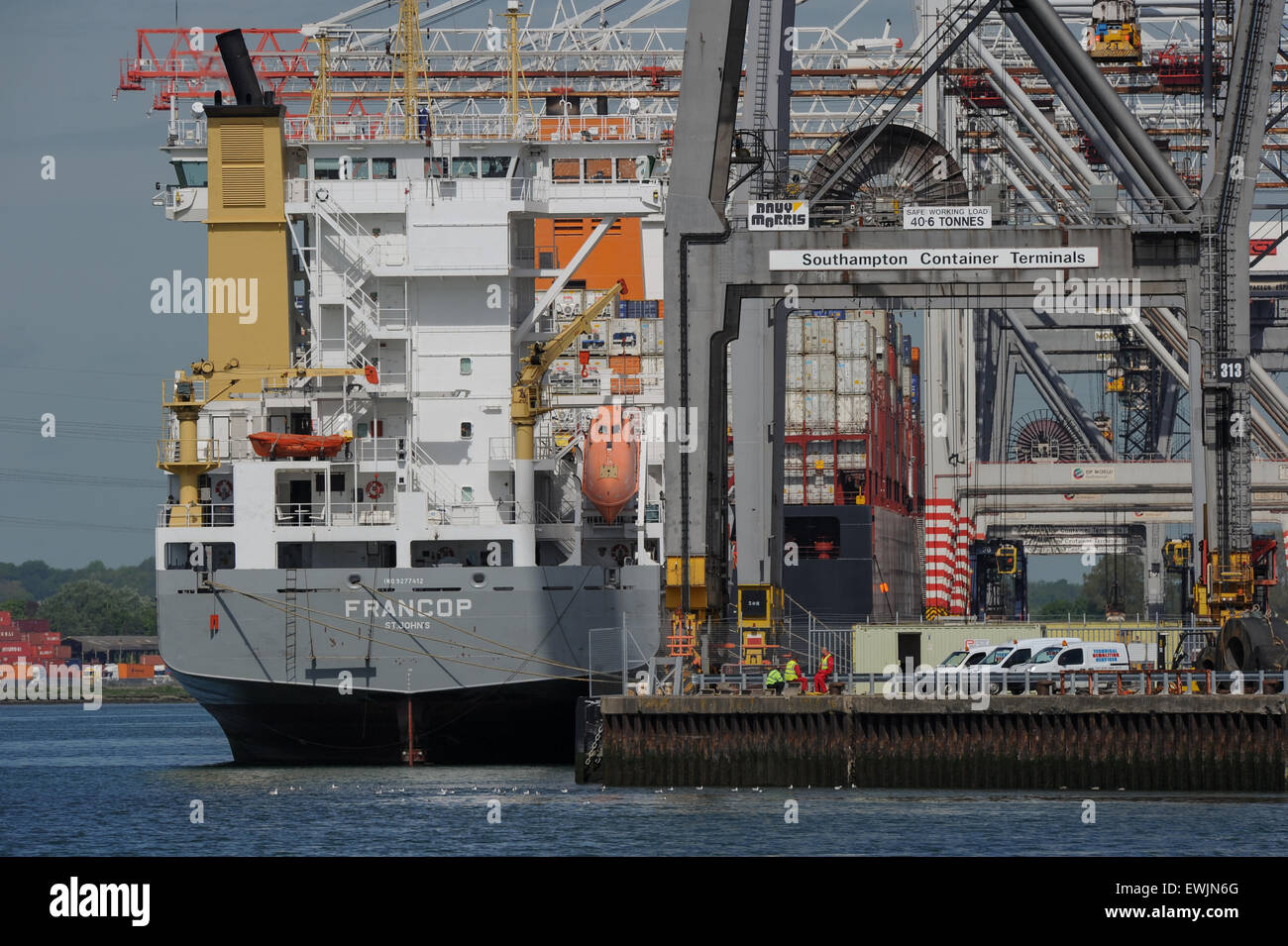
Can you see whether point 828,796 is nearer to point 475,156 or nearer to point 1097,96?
point 1097,96

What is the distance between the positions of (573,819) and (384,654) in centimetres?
1297

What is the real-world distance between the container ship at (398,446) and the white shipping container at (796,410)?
19.8m

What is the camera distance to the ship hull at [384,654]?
129 feet

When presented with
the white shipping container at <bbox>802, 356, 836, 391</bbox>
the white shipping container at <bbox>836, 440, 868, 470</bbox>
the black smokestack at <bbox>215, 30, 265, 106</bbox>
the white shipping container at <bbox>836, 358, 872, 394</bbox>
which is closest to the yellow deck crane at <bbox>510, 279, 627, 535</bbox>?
the black smokestack at <bbox>215, 30, 265, 106</bbox>

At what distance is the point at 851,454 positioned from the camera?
2638 inches

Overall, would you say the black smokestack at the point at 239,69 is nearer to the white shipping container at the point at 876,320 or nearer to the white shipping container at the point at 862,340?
the white shipping container at the point at 862,340

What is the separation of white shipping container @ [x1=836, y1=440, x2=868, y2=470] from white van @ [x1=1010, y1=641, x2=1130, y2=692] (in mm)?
30325

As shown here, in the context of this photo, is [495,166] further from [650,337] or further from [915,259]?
[915,259]

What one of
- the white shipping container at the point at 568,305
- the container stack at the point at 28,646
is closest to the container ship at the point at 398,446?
the white shipping container at the point at 568,305

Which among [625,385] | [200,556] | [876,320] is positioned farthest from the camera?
[876,320]

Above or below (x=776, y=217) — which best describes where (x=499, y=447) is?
below

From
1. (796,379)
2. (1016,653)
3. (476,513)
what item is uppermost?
(796,379)

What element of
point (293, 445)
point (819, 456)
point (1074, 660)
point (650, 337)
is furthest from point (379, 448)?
point (819, 456)
